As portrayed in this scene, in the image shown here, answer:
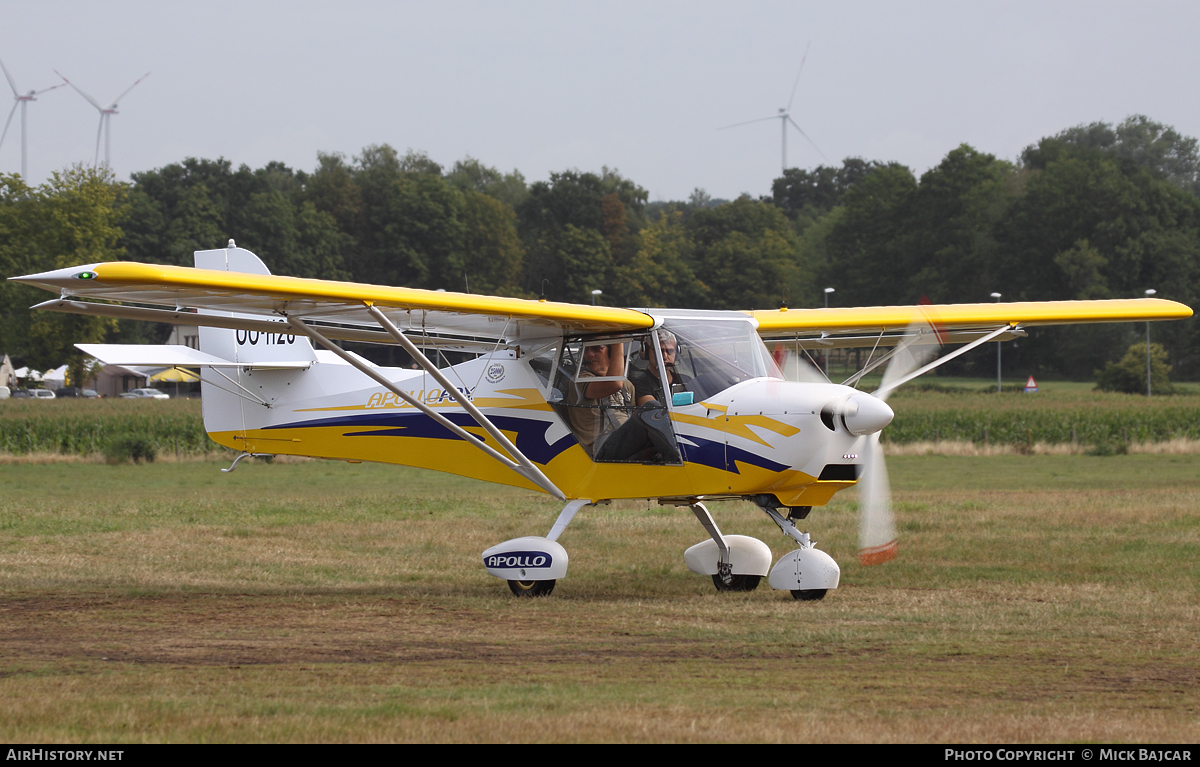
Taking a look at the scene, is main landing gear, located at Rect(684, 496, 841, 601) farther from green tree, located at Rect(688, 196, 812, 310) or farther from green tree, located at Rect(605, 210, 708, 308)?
green tree, located at Rect(688, 196, 812, 310)

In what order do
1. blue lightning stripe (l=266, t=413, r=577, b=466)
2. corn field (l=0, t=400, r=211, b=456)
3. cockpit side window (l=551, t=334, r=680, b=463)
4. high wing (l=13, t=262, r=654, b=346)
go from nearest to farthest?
high wing (l=13, t=262, r=654, b=346) → cockpit side window (l=551, t=334, r=680, b=463) → blue lightning stripe (l=266, t=413, r=577, b=466) → corn field (l=0, t=400, r=211, b=456)

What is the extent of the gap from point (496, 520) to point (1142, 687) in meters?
11.2

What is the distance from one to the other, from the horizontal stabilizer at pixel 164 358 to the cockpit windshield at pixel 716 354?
4.57m

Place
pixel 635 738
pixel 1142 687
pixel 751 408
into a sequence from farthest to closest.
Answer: pixel 751 408
pixel 1142 687
pixel 635 738

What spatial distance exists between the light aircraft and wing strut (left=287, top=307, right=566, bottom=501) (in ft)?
0.08

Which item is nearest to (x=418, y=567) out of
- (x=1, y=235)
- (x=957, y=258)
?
(x=1, y=235)

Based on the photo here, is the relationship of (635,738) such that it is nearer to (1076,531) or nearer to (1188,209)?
(1076,531)

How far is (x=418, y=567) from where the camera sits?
12.5 meters

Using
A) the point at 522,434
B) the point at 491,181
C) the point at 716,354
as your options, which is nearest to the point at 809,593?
the point at 716,354

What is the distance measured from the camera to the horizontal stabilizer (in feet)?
36.4

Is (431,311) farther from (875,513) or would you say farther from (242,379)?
(875,513)

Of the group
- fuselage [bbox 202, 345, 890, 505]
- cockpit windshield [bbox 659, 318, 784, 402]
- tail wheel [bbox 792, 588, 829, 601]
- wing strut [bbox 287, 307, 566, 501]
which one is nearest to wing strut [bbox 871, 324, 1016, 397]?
fuselage [bbox 202, 345, 890, 505]

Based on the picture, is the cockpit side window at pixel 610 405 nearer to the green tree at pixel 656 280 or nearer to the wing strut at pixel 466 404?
the wing strut at pixel 466 404

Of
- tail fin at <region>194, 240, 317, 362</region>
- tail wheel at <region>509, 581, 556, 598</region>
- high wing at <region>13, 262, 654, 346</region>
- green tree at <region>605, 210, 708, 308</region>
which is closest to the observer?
high wing at <region>13, 262, 654, 346</region>
